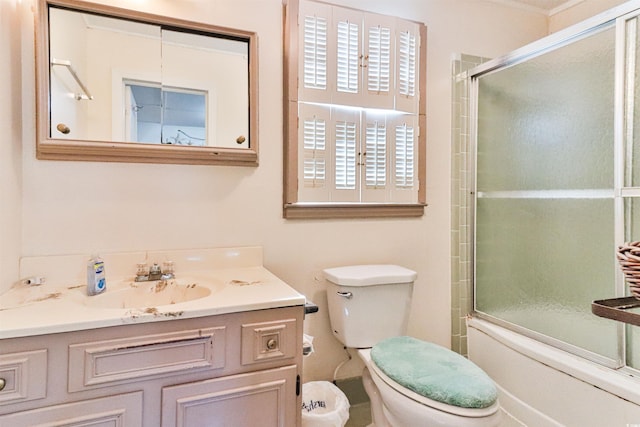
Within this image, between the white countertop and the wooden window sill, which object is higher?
the wooden window sill

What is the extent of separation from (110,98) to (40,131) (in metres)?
0.25

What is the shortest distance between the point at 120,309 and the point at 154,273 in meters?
0.35

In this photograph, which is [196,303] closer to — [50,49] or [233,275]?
[233,275]

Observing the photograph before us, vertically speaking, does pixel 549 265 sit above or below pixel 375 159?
below

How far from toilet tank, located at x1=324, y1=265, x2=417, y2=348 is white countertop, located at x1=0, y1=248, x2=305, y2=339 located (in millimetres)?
352

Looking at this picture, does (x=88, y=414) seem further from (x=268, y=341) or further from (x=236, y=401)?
(x=268, y=341)

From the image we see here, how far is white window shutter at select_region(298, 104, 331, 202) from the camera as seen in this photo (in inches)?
63.8

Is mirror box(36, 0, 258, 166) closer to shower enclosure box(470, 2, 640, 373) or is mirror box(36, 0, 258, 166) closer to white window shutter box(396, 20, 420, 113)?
white window shutter box(396, 20, 420, 113)

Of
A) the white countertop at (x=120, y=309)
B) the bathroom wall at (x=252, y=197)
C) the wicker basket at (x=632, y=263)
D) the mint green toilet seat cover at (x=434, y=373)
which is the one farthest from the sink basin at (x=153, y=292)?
the wicker basket at (x=632, y=263)

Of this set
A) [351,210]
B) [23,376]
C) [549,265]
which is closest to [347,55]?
[351,210]

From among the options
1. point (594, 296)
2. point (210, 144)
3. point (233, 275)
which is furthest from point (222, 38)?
point (594, 296)

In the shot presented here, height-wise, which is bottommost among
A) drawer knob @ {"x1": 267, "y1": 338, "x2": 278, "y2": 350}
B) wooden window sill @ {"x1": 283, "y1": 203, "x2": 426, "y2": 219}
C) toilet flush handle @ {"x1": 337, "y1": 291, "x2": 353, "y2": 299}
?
drawer knob @ {"x1": 267, "y1": 338, "x2": 278, "y2": 350}

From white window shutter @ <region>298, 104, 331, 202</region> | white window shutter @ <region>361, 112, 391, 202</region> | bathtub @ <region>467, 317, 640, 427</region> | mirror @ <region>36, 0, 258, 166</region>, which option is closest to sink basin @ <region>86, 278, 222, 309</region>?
mirror @ <region>36, 0, 258, 166</region>

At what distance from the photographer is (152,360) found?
3.09 ft
